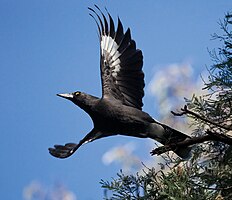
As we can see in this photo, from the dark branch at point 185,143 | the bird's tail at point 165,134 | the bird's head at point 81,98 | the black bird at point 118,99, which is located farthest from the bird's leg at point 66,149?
the dark branch at point 185,143

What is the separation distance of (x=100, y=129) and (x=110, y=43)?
653 millimetres

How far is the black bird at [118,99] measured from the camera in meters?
2.56

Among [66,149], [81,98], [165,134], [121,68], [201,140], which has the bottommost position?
→ [201,140]

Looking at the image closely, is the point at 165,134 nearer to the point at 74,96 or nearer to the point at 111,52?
the point at 74,96

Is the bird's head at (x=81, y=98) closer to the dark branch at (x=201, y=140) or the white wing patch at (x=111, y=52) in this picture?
the white wing patch at (x=111, y=52)

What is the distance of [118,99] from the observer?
2.72 meters

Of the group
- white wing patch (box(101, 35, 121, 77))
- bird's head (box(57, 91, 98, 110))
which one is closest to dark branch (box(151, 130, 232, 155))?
bird's head (box(57, 91, 98, 110))

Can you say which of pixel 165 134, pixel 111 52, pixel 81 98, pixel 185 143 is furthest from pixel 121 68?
pixel 185 143

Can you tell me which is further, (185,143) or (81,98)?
(81,98)

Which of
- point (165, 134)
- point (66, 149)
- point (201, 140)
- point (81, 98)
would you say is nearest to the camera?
point (201, 140)

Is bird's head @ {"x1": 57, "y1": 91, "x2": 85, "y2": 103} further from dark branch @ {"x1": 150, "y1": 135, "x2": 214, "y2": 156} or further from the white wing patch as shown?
dark branch @ {"x1": 150, "y1": 135, "x2": 214, "y2": 156}

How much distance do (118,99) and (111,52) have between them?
390 mm

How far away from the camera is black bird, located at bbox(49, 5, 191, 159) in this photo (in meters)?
2.56

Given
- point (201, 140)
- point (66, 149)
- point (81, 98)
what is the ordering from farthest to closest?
point (66, 149) → point (81, 98) → point (201, 140)
